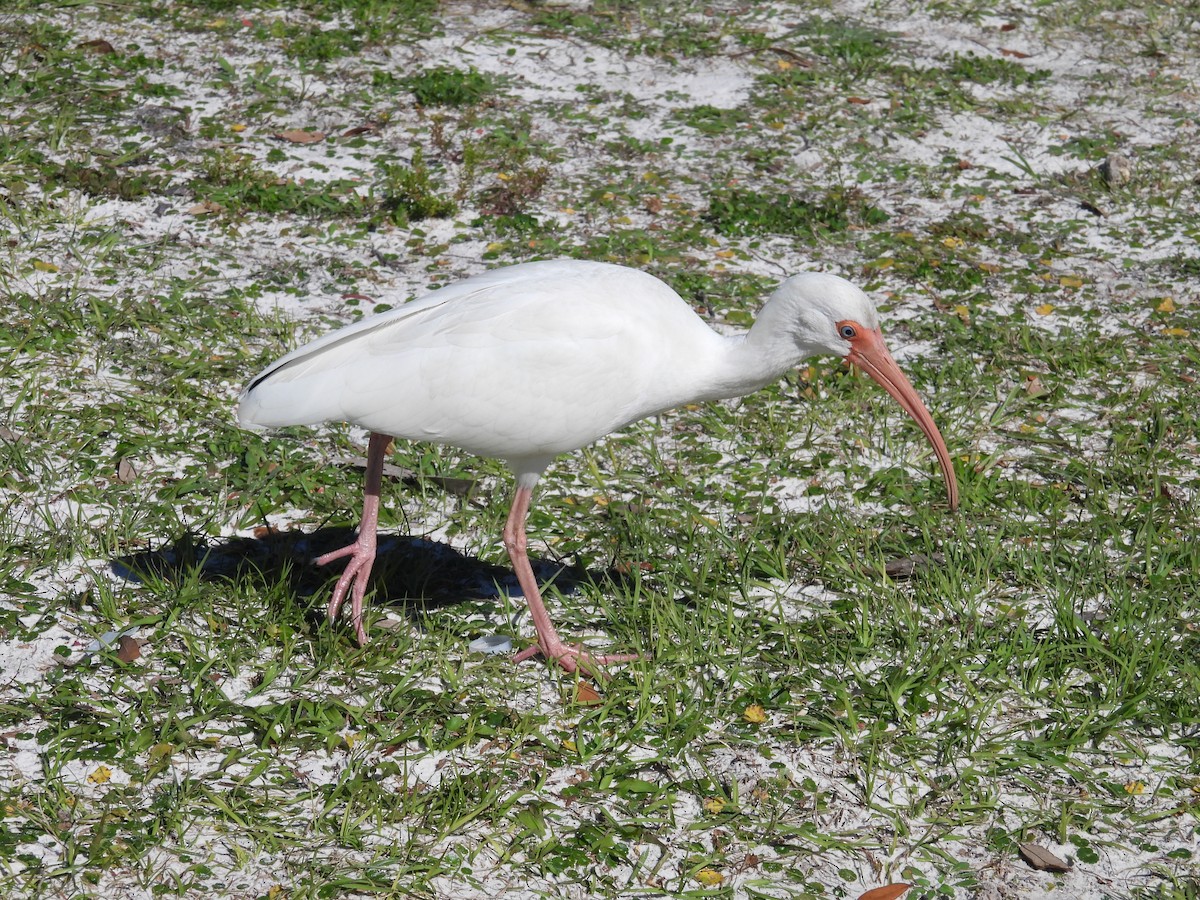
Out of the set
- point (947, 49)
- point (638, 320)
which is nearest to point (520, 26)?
point (947, 49)

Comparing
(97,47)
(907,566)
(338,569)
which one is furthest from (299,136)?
(907,566)

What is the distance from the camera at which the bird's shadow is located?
4.23 m

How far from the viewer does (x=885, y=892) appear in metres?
3.21

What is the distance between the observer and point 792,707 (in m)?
3.83

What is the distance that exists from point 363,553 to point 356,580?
87 mm

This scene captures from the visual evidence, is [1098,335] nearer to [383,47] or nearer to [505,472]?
[505,472]

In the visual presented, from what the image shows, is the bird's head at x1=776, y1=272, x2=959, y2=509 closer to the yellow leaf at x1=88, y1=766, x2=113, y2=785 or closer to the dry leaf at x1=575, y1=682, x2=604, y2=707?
the dry leaf at x1=575, y1=682, x2=604, y2=707

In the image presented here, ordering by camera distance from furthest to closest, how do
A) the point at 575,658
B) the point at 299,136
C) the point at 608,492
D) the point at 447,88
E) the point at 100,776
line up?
the point at 447,88, the point at 299,136, the point at 608,492, the point at 575,658, the point at 100,776

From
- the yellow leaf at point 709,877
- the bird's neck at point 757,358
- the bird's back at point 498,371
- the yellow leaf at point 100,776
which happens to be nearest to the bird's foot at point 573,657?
the bird's back at point 498,371

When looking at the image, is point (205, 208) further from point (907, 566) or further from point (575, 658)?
point (907, 566)

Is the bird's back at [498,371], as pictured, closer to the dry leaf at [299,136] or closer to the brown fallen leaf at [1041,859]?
the brown fallen leaf at [1041,859]

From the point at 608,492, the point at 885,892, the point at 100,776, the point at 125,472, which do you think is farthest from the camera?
the point at 608,492

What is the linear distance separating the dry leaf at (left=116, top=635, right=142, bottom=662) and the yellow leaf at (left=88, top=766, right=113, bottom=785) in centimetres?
47

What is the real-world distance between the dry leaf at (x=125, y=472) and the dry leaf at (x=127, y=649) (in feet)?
3.03
